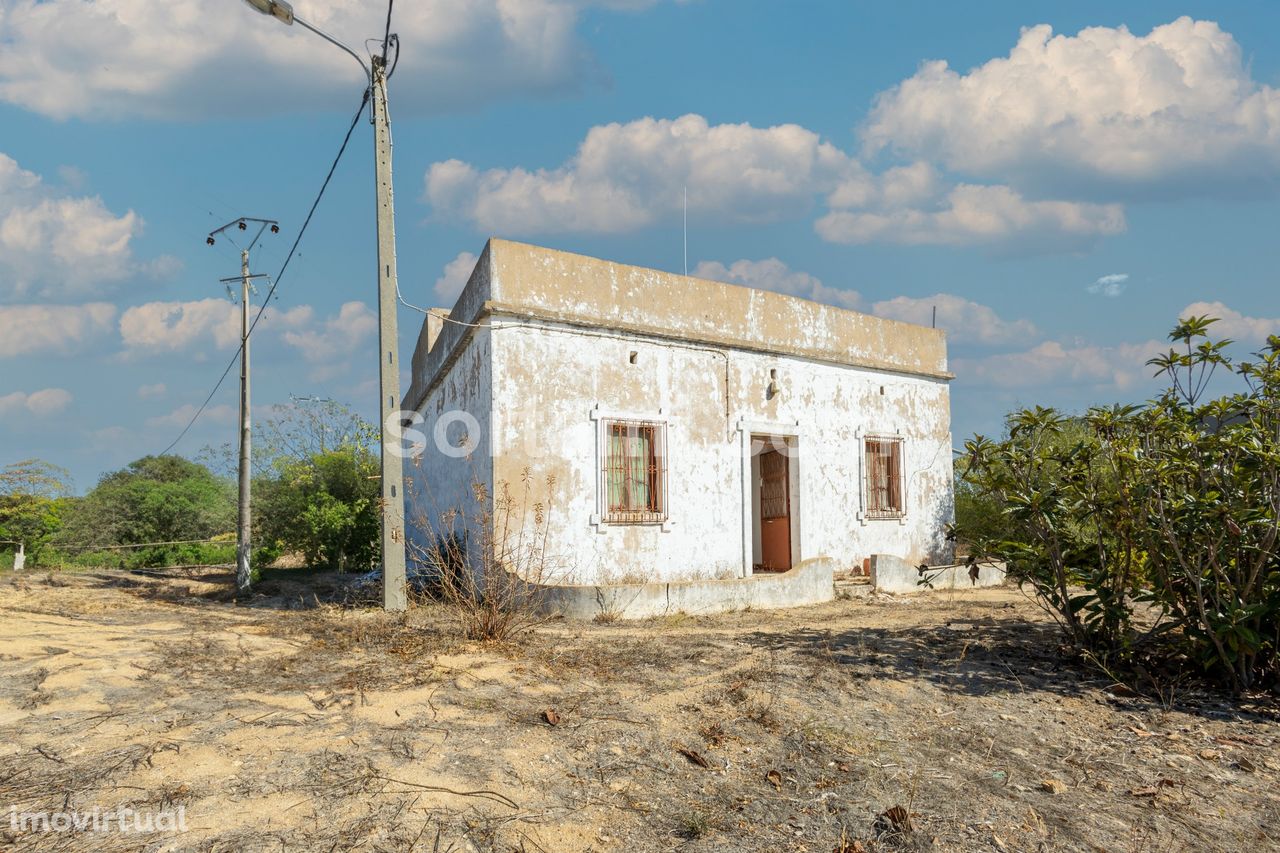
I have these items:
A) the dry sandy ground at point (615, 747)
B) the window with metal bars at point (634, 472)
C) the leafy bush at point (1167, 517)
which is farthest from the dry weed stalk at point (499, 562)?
the leafy bush at point (1167, 517)

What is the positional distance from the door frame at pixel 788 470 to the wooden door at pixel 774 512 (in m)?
0.13

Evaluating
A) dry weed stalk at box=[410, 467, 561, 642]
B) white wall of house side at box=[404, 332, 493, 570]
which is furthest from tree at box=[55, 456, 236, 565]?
dry weed stalk at box=[410, 467, 561, 642]

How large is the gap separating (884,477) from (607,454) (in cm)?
556

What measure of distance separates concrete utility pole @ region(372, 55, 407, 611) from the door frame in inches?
188

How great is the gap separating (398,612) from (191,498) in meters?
17.8

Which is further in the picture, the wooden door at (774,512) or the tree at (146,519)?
the tree at (146,519)

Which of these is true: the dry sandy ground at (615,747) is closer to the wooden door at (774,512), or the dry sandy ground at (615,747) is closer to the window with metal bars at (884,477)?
the wooden door at (774,512)

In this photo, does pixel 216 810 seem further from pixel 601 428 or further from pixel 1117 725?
pixel 601 428

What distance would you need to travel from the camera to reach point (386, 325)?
360 inches

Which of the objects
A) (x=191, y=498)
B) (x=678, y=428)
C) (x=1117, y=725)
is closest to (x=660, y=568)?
(x=678, y=428)

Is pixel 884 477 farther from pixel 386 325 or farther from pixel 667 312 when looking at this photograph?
pixel 386 325

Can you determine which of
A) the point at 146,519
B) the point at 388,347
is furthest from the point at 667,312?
the point at 146,519

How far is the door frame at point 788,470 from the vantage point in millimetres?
11477

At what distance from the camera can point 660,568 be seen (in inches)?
415
